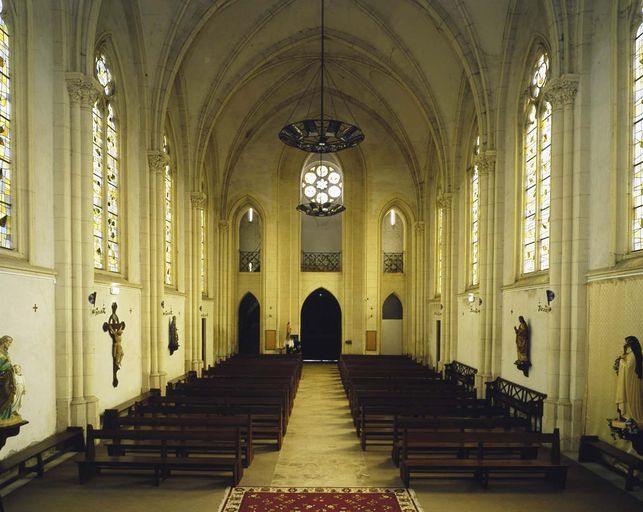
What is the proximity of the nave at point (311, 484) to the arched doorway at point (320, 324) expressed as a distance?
21.1 meters

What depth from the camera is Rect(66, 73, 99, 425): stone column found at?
38.2 feet

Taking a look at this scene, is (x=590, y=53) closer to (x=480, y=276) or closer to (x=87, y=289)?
(x=480, y=276)

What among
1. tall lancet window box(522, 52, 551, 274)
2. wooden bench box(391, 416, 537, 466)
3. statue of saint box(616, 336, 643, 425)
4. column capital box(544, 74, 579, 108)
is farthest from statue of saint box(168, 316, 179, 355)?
statue of saint box(616, 336, 643, 425)

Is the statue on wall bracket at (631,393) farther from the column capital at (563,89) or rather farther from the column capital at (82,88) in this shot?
the column capital at (82,88)

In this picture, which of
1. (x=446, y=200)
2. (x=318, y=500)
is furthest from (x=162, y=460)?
(x=446, y=200)

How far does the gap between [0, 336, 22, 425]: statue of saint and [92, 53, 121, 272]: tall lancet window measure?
20.4 ft

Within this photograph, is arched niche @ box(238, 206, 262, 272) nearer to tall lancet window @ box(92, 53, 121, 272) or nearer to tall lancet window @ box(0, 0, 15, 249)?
tall lancet window @ box(92, 53, 121, 272)

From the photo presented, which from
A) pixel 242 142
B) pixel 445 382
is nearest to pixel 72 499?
pixel 445 382

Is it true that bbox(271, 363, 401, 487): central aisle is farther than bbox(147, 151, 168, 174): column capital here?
No

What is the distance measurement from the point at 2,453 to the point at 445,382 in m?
11.6

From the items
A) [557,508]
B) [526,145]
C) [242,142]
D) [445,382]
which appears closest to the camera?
[557,508]

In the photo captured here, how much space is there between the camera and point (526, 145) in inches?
619

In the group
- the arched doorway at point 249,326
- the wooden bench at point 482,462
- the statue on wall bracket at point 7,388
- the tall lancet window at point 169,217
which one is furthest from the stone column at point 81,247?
the arched doorway at point 249,326

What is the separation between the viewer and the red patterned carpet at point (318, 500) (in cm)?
818
